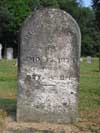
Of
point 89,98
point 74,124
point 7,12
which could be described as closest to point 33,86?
point 74,124

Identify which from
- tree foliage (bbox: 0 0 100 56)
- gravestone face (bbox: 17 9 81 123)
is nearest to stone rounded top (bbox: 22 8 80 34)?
gravestone face (bbox: 17 9 81 123)

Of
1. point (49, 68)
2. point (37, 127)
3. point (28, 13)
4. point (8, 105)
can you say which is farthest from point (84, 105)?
point (28, 13)

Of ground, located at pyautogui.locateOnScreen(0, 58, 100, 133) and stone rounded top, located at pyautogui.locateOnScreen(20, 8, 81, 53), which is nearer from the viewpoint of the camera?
ground, located at pyautogui.locateOnScreen(0, 58, 100, 133)

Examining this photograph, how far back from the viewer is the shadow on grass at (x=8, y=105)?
9.13 m

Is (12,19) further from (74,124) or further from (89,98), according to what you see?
(74,124)

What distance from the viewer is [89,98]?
12.0 metres

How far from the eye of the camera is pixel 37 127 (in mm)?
7895

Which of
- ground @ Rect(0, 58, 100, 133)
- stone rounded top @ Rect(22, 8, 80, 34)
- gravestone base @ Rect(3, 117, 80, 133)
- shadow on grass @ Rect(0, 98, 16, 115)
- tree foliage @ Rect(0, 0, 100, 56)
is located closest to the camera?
gravestone base @ Rect(3, 117, 80, 133)

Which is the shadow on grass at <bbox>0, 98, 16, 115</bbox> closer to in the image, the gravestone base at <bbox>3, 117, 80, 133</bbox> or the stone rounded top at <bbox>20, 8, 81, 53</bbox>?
the gravestone base at <bbox>3, 117, 80, 133</bbox>

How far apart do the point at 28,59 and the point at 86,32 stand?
63.5 metres

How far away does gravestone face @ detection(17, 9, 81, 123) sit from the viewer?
8.28 meters

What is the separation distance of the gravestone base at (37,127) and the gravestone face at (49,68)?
192 millimetres

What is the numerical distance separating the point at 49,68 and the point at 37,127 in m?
1.14

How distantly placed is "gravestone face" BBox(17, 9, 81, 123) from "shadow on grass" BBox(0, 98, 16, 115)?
82cm
